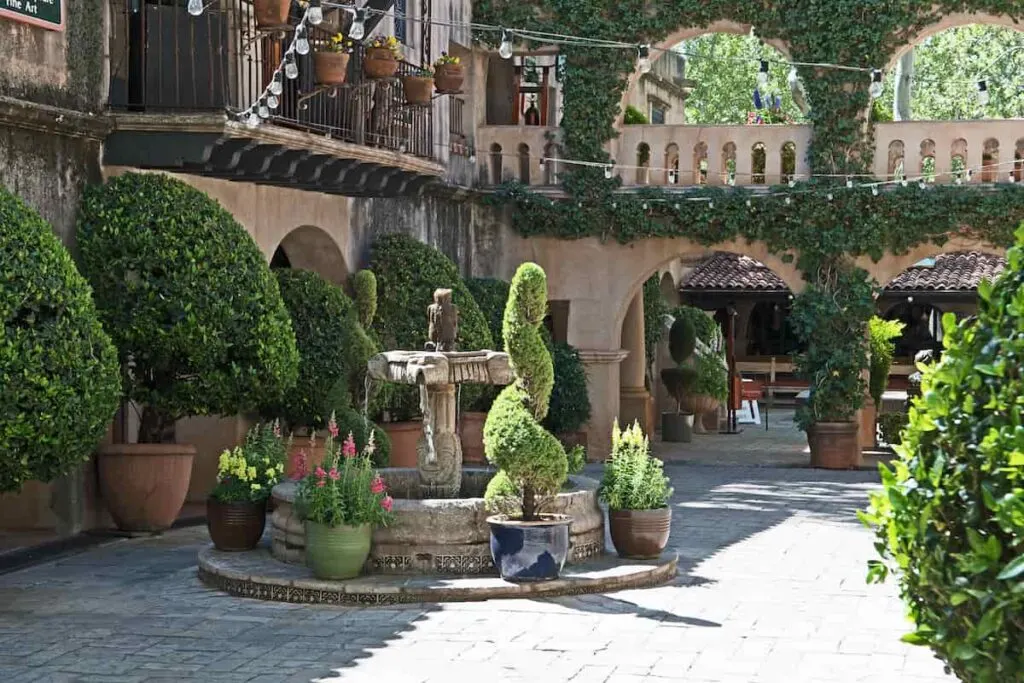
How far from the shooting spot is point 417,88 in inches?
707

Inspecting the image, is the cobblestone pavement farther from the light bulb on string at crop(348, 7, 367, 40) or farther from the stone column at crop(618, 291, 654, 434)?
the stone column at crop(618, 291, 654, 434)

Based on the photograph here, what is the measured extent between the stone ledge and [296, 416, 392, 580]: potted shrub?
4.6 inches

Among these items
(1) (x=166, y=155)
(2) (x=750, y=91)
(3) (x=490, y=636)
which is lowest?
(3) (x=490, y=636)

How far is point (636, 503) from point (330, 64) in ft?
17.8

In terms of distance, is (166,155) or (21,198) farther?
(166,155)

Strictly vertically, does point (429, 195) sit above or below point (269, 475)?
above

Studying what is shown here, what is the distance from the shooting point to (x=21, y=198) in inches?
512

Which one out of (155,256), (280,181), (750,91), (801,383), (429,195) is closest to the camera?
(155,256)

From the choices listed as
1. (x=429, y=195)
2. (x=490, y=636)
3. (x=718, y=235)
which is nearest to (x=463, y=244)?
(x=429, y=195)

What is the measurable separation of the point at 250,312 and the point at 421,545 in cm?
330

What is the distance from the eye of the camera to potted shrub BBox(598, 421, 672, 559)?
12.5 m

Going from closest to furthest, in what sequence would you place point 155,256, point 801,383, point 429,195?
point 155,256 → point 429,195 → point 801,383

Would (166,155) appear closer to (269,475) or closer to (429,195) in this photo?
(269,475)

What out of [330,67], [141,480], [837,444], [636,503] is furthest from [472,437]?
[636,503]
